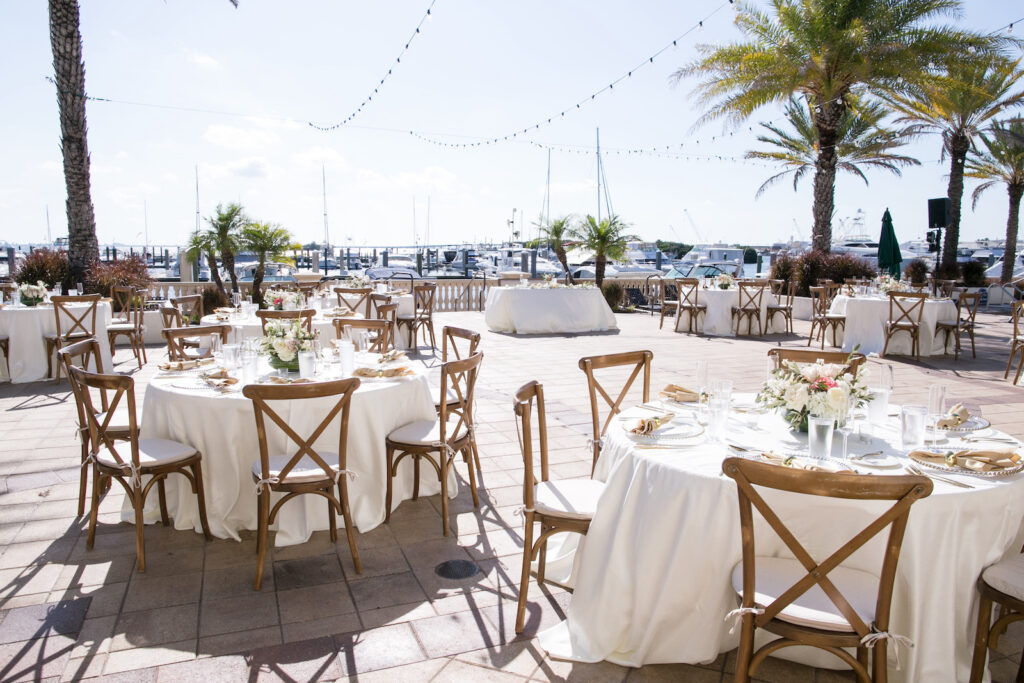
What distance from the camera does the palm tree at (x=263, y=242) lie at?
1082 cm

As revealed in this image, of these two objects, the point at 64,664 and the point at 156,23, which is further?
the point at 156,23

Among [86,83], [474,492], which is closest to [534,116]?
[86,83]

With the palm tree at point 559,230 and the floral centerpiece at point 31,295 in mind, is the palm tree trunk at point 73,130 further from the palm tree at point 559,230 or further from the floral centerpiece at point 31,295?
the palm tree at point 559,230

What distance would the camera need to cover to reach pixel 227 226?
1076 cm

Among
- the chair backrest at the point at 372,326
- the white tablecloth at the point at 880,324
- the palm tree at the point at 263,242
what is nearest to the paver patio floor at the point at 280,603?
the chair backrest at the point at 372,326

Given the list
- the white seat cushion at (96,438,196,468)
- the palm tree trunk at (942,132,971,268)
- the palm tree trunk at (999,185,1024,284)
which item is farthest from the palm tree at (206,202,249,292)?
the palm tree trunk at (999,185,1024,284)

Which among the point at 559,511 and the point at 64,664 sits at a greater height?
the point at 559,511

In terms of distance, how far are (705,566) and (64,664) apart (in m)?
2.20

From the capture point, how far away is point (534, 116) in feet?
45.1

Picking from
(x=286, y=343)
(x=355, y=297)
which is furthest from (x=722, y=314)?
(x=286, y=343)

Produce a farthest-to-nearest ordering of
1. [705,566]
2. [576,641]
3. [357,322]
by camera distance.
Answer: [357,322] → [576,641] → [705,566]

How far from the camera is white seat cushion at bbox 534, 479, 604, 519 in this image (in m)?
2.52

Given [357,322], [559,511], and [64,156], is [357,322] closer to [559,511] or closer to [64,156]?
[559,511]

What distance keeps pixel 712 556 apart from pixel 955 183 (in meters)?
19.6
